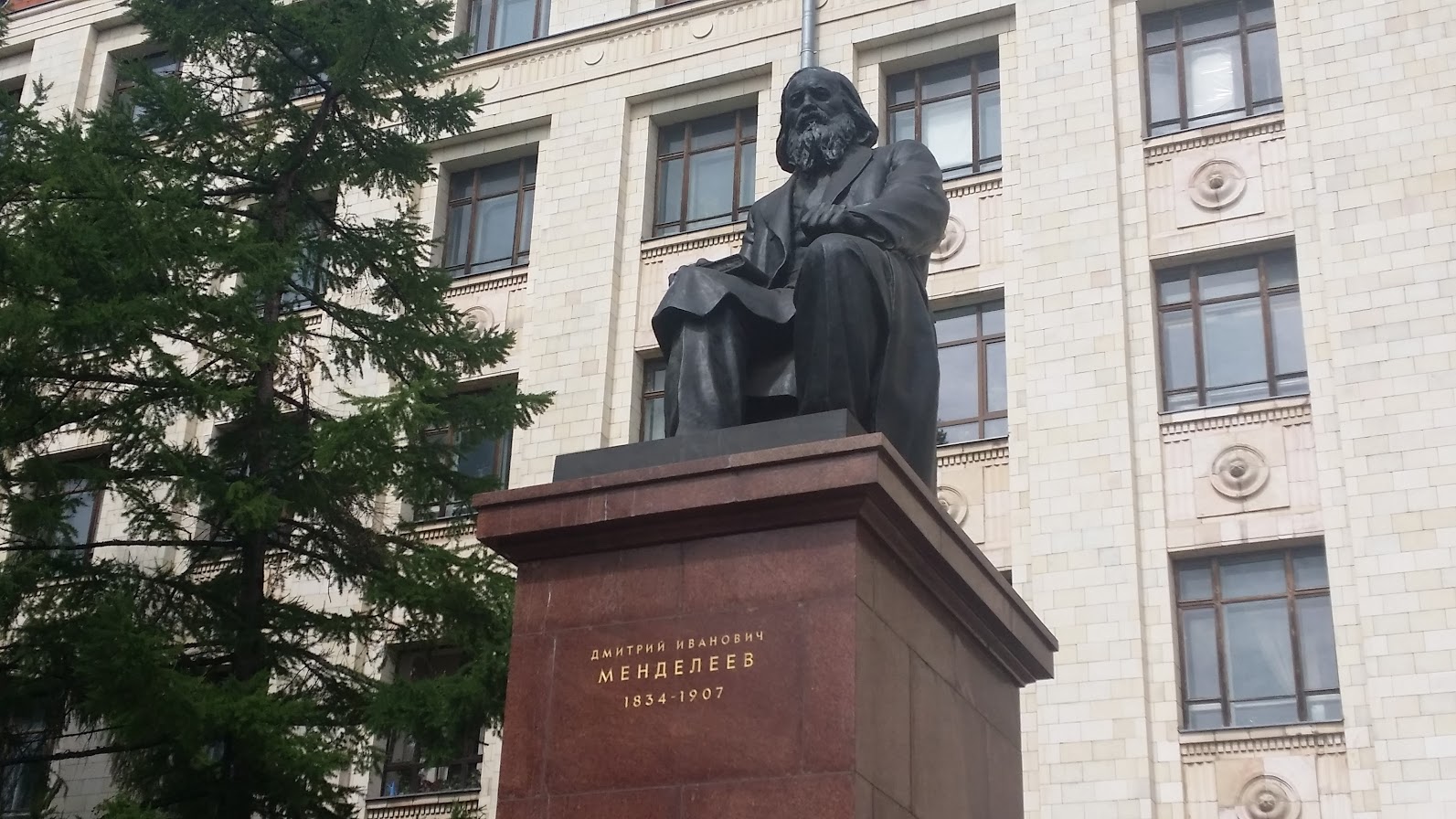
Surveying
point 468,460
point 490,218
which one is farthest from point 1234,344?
point 490,218

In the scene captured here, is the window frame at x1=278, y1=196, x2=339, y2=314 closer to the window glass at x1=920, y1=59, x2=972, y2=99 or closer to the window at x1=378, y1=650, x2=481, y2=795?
the window at x1=378, y1=650, x2=481, y2=795

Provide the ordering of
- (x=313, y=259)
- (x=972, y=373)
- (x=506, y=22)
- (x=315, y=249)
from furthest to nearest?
(x=506, y=22), (x=972, y=373), (x=313, y=259), (x=315, y=249)

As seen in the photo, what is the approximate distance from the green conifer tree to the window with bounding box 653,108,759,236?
645 cm

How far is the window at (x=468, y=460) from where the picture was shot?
640 inches

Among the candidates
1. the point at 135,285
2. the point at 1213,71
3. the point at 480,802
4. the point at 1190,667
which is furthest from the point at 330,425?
the point at 1213,71

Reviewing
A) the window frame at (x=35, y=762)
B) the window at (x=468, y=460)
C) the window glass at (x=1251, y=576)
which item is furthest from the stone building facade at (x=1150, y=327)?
the window frame at (x=35, y=762)

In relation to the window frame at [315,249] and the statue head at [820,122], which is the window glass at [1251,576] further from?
the statue head at [820,122]

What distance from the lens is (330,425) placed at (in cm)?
1437

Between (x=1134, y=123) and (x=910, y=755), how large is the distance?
14.5 metres

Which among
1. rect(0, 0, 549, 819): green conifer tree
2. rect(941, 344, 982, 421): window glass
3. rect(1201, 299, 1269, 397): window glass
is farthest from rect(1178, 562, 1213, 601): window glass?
rect(0, 0, 549, 819): green conifer tree

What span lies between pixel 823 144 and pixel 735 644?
3.23m

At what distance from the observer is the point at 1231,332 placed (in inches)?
755

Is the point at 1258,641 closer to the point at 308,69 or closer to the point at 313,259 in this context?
the point at 313,259

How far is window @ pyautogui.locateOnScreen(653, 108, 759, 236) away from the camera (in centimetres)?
2289
